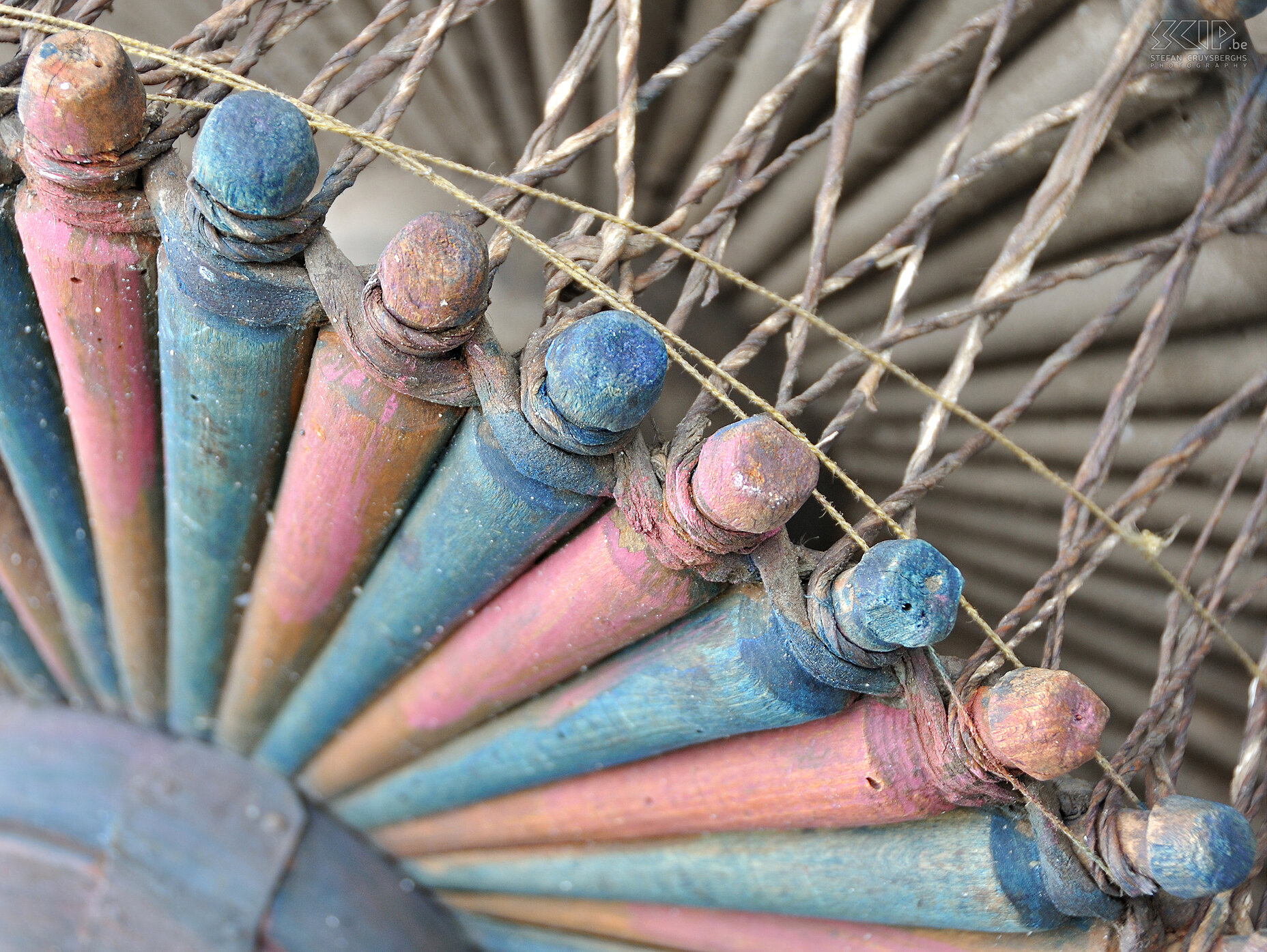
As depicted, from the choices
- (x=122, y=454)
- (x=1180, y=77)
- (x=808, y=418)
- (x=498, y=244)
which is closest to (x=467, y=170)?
(x=498, y=244)

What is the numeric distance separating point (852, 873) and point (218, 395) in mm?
549

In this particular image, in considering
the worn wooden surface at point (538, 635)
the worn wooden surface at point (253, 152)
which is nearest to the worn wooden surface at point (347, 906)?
the worn wooden surface at point (538, 635)

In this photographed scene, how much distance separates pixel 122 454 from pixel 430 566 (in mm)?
274

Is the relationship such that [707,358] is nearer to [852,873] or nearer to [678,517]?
[678,517]

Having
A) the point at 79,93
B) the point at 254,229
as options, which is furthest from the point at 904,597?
the point at 79,93

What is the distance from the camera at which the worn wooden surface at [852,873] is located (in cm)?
59

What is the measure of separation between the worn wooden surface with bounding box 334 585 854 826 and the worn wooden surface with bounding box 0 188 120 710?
385mm

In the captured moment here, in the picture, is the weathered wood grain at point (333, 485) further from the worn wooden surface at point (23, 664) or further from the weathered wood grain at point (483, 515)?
the worn wooden surface at point (23, 664)

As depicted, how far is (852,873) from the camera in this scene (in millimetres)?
635

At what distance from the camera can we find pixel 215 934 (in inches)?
33.8

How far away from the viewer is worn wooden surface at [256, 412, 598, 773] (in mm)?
581

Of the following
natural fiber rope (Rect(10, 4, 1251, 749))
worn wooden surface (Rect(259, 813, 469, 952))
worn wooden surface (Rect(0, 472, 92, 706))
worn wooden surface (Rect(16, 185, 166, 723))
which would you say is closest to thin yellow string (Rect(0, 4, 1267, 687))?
natural fiber rope (Rect(10, 4, 1251, 749))

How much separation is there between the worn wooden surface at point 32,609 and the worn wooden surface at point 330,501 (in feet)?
0.79

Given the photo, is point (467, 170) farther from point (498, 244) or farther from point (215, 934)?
point (215, 934)
